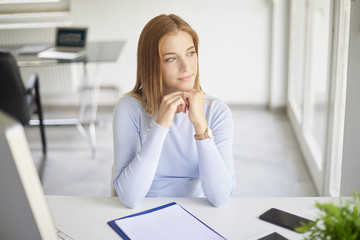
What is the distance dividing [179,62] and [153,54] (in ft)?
0.29

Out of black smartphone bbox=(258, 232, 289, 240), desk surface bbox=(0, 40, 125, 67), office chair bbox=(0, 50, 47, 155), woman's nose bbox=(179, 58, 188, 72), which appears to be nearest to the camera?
black smartphone bbox=(258, 232, 289, 240)

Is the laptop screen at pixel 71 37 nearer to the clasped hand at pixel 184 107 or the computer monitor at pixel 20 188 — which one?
the clasped hand at pixel 184 107

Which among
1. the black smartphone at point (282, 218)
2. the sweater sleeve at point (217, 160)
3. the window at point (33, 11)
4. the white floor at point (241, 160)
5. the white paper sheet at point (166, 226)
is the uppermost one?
the window at point (33, 11)

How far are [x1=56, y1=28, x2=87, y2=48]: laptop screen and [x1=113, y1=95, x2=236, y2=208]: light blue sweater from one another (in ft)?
7.94

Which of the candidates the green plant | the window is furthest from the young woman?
the window

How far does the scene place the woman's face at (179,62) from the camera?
1538 millimetres

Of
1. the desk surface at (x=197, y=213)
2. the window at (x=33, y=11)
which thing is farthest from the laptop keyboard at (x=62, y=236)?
the window at (x=33, y=11)

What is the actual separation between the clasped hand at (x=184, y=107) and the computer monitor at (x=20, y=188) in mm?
782

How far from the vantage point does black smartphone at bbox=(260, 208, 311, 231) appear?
1.25 meters

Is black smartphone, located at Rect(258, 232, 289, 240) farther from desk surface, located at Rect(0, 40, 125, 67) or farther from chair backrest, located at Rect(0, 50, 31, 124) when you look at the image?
desk surface, located at Rect(0, 40, 125, 67)

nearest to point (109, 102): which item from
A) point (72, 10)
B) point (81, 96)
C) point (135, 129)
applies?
point (81, 96)

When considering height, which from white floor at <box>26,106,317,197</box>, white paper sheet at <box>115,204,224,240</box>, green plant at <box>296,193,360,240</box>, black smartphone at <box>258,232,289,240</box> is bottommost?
white floor at <box>26,106,317,197</box>

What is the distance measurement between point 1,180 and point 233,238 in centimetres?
69

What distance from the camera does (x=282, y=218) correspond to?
50.8 inches
